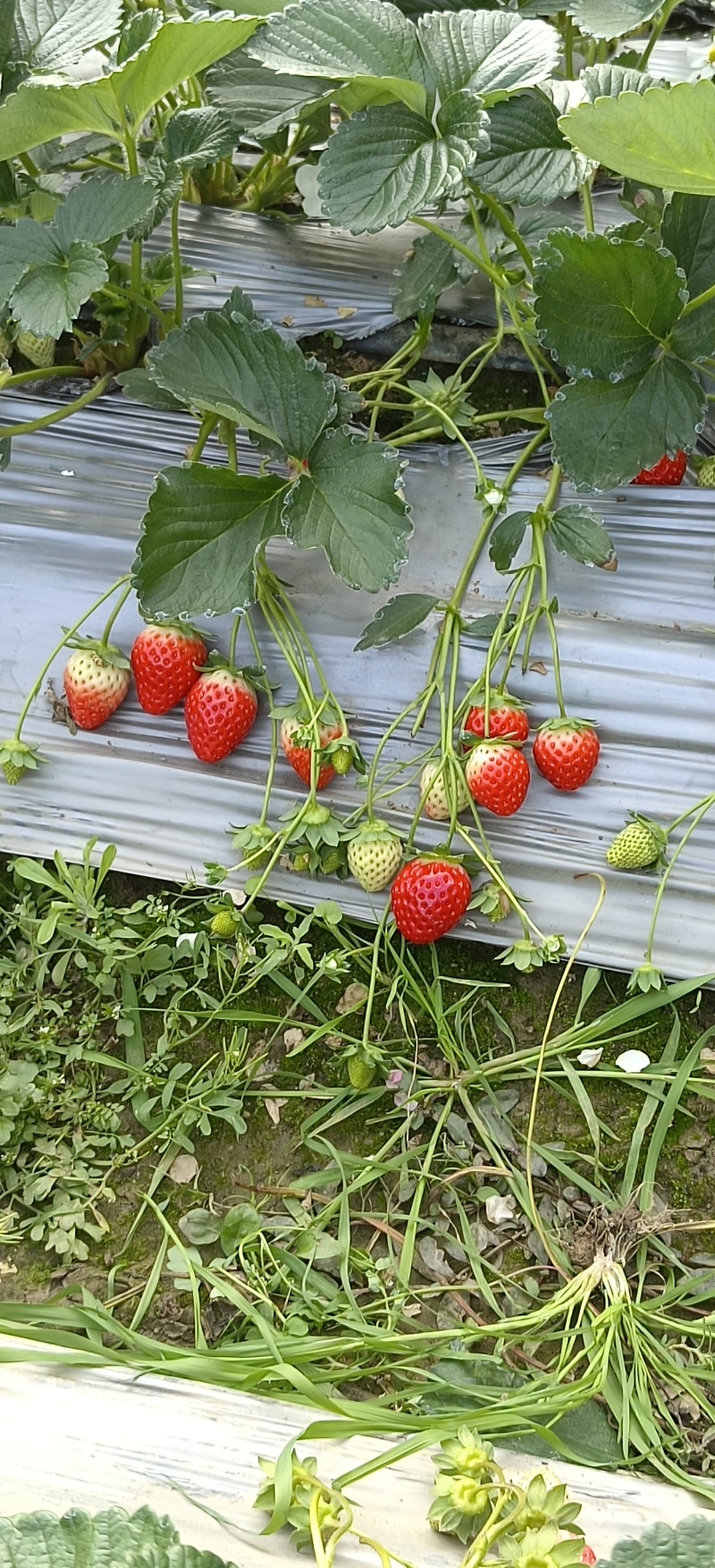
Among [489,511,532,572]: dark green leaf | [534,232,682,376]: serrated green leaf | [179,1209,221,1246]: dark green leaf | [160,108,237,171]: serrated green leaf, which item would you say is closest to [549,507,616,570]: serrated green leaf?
[489,511,532,572]: dark green leaf

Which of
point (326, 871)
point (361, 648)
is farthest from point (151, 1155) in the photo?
point (361, 648)

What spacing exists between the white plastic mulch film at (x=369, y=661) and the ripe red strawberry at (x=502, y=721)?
0.07m

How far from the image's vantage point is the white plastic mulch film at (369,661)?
46.6 inches

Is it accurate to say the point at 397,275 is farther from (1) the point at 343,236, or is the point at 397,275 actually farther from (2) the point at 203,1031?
(2) the point at 203,1031

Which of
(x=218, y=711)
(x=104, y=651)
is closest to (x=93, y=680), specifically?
(x=104, y=651)

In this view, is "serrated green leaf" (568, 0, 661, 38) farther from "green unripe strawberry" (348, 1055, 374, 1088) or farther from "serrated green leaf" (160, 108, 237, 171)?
"green unripe strawberry" (348, 1055, 374, 1088)

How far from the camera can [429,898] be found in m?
1.10

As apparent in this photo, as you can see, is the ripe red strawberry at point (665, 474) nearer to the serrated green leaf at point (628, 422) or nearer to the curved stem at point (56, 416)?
the serrated green leaf at point (628, 422)

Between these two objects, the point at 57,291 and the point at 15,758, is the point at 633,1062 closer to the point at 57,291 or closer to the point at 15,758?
the point at 15,758

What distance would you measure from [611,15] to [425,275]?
0.29 meters

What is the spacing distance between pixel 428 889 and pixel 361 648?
0.87 ft

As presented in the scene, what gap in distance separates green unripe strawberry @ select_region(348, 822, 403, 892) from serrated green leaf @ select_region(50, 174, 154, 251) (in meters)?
0.59

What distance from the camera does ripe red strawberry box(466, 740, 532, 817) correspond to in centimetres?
112

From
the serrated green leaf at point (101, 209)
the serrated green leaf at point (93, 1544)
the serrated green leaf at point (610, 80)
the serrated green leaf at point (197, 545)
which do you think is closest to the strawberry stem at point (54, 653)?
the serrated green leaf at point (197, 545)
